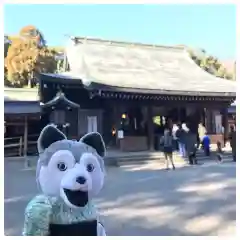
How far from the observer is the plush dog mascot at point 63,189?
157 cm

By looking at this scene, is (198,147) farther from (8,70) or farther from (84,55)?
(84,55)

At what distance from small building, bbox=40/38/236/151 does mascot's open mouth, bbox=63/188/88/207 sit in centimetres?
135

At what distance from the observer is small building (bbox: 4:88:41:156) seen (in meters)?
3.05

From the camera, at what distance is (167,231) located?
6.67 feet

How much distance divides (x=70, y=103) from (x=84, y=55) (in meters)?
1.40

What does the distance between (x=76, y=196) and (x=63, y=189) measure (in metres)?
0.07

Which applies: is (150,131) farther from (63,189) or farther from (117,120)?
(63,189)

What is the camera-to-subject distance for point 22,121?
11.2 feet

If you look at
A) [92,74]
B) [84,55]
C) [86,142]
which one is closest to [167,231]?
[86,142]

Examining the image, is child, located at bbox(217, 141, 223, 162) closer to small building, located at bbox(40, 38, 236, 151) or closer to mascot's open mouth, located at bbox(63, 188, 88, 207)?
small building, located at bbox(40, 38, 236, 151)

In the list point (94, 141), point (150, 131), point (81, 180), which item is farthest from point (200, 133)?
point (81, 180)

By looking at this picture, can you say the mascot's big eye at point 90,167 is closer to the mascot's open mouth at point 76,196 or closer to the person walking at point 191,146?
the mascot's open mouth at point 76,196

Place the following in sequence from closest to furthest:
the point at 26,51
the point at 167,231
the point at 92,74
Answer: the point at 167,231 < the point at 26,51 < the point at 92,74
